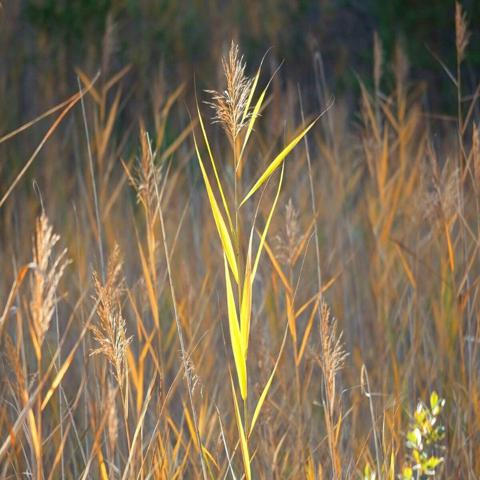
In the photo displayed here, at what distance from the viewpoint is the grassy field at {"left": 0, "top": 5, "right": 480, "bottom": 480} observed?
817 mm

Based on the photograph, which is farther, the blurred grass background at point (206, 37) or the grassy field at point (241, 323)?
the blurred grass background at point (206, 37)

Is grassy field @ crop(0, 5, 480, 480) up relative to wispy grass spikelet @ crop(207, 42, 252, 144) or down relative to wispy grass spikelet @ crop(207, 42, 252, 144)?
down

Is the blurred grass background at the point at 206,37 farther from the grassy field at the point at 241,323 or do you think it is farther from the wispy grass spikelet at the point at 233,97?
the wispy grass spikelet at the point at 233,97

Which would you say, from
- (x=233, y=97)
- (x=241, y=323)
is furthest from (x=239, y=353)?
(x=233, y=97)

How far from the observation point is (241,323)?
764 mm

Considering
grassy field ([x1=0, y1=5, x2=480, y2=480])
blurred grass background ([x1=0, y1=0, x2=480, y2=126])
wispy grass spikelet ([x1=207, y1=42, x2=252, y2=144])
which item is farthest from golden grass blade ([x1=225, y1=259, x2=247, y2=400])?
blurred grass background ([x1=0, y1=0, x2=480, y2=126])

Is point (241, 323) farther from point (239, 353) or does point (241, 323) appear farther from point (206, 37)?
point (206, 37)

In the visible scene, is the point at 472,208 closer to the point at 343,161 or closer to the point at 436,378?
the point at 343,161

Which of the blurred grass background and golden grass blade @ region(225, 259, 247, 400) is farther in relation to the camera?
the blurred grass background

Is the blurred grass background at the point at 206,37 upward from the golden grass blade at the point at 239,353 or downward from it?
downward

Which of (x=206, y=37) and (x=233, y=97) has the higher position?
(x=233, y=97)

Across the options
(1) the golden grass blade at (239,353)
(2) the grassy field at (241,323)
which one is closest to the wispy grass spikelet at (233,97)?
(2) the grassy field at (241,323)

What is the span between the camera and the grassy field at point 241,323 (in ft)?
2.68

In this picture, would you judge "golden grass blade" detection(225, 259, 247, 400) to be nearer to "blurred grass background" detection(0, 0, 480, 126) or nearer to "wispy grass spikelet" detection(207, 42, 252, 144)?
"wispy grass spikelet" detection(207, 42, 252, 144)
